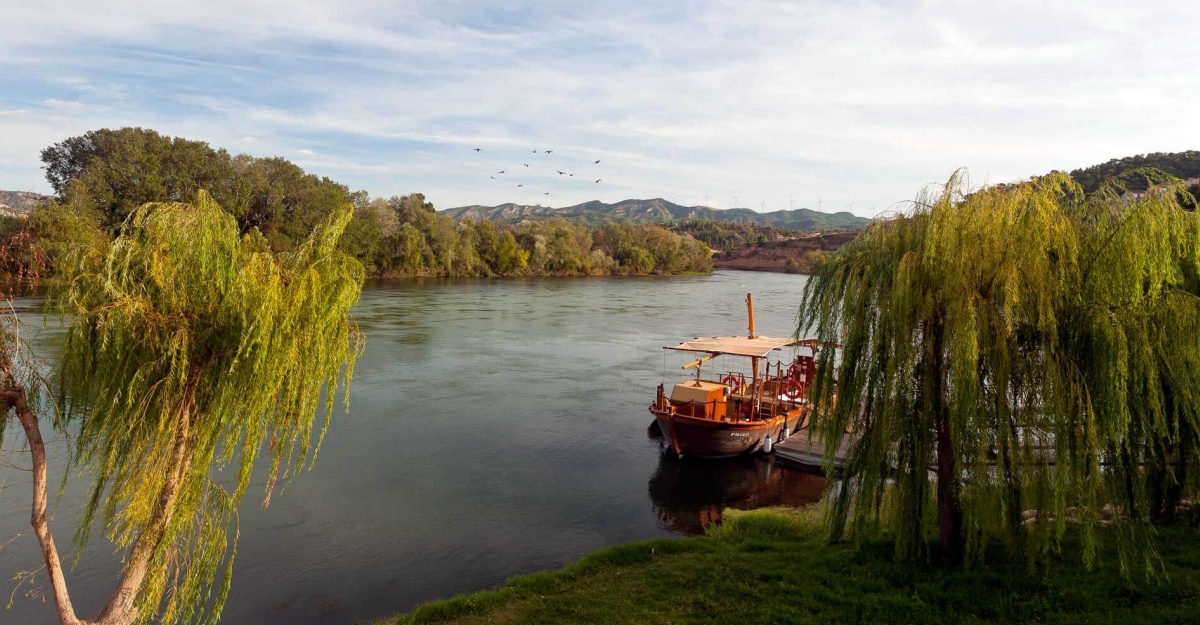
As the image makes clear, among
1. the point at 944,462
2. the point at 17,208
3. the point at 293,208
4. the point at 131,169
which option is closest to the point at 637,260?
the point at 293,208

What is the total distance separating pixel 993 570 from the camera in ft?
30.9

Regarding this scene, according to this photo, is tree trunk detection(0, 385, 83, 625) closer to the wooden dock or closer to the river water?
the river water

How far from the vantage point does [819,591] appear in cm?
961

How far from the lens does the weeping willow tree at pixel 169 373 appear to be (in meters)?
6.55

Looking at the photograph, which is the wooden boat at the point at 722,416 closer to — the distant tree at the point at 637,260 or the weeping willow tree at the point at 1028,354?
the weeping willow tree at the point at 1028,354

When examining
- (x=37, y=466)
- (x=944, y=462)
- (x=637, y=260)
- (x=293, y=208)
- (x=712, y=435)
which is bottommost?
(x=712, y=435)

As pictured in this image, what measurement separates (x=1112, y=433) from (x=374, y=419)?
66.4ft

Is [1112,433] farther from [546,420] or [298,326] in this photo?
[546,420]

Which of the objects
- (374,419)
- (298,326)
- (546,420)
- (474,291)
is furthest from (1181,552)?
(474,291)

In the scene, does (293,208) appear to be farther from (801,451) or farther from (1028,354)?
(1028,354)

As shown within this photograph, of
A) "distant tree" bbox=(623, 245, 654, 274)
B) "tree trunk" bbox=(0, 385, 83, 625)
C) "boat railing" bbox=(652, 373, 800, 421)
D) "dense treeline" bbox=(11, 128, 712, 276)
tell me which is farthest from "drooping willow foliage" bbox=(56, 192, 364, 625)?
"distant tree" bbox=(623, 245, 654, 274)

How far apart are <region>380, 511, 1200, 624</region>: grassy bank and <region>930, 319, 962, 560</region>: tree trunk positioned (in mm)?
566

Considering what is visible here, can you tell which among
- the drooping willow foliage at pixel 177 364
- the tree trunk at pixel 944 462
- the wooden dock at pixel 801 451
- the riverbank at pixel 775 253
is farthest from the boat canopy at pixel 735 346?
the riverbank at pixel 775 253

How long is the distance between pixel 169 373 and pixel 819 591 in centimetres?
856
